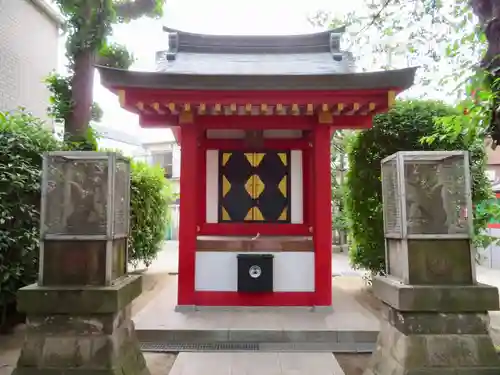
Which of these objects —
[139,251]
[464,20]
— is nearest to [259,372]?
[464,20]

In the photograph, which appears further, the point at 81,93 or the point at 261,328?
the point at 81,93

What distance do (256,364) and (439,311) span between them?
1.97 m

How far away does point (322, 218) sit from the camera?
5688mm

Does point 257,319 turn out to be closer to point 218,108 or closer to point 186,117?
point 218,108

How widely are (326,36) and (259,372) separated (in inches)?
247

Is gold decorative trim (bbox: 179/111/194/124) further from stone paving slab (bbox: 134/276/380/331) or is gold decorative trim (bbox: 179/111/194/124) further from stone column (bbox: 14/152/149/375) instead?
stone paving slab (bbox: 134/276/380/331)

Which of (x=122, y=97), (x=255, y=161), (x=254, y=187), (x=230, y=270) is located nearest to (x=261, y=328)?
(x=230, y=270)

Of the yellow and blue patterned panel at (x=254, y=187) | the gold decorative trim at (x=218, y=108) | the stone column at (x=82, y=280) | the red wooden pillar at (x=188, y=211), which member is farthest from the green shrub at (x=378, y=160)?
the stone column at (x=82, y=280)

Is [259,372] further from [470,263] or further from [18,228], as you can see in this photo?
[18,228]

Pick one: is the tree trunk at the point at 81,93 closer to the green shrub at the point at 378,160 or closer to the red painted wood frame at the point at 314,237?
the red painted wood frame at the point at 314,237

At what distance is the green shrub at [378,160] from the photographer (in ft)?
21.1

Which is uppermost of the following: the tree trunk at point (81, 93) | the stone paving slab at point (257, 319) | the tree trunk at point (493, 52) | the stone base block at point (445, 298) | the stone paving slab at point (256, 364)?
the tree trunk at point (81, 93)

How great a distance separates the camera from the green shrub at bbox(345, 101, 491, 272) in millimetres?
6426

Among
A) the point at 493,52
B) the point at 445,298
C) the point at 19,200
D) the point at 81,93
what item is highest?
the point at 81,93
